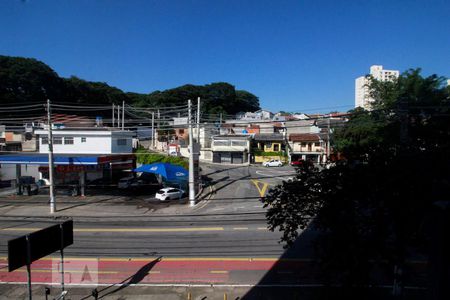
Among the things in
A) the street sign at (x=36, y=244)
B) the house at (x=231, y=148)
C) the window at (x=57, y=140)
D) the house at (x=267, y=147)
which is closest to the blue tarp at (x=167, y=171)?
the window at (x=57, y=140)

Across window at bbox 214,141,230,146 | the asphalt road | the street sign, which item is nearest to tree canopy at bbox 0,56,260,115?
window at bbox 214,141,230,146

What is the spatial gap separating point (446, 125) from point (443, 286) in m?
3.78

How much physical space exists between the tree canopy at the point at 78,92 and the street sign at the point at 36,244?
70388 millimetres

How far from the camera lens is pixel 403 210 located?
4848 mm

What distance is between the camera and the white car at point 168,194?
27828mm

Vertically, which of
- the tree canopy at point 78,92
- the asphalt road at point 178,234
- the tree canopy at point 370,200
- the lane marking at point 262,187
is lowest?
the asphalt road at point 178,234

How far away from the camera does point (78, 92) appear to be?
8606cm

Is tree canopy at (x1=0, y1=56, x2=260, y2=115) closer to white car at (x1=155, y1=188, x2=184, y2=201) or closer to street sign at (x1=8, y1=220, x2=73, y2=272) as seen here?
white car at (x1=155, y1=188, x2=184, y2=201)

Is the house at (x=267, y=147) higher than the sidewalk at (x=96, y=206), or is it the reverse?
the house at (x=267, y=147)

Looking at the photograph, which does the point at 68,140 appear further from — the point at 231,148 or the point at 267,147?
the point at 267,147

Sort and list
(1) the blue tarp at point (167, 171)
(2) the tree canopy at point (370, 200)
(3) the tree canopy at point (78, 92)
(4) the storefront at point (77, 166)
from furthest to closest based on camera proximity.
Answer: (3) the tree canopy at point (78, 92) < (4) the storefront at point (77, 166) < (1) the blue tarp at point (167, 171) < (2) the tree canopy at point (370, 200)

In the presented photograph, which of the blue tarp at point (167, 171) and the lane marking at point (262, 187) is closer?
the blue tarp at point (167, 171)

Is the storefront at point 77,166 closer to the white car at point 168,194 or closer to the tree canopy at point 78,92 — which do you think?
the white car at point 168,194

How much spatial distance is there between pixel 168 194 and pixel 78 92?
232 feet
